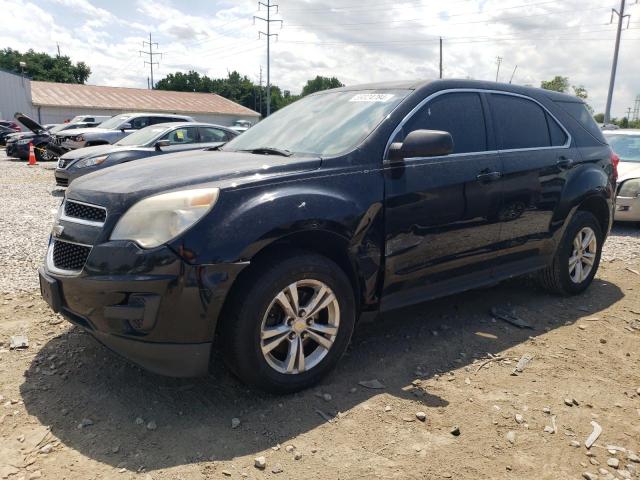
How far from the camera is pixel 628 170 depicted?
8.52 meters

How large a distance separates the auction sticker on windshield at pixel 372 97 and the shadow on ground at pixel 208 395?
5.68 feet

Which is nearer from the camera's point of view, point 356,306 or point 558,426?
point 558,426

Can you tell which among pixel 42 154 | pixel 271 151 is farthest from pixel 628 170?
pixel 42 154

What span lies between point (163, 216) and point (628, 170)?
827 cm

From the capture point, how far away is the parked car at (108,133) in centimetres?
1385

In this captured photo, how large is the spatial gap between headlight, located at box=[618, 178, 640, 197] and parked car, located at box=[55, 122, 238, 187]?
21.7 ft

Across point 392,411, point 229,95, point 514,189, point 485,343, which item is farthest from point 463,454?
point 229,95

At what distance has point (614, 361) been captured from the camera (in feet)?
12.3

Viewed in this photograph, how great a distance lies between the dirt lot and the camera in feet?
8.23

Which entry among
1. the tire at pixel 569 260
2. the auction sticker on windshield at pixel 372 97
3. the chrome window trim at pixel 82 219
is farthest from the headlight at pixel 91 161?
the tire at pixel 569 260

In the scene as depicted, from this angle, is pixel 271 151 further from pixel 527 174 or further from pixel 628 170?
pixel 628 170

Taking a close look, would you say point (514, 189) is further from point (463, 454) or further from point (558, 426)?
point (463, 454)

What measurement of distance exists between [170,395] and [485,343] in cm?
227

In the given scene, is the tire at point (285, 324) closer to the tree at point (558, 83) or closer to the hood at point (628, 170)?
the hood at point (628, 170)
